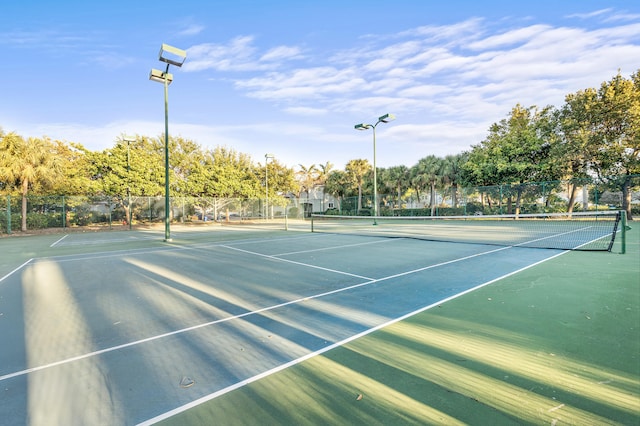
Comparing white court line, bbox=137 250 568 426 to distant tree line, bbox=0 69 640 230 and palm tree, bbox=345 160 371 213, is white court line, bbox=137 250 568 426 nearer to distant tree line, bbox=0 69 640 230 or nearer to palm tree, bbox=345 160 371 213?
distant tree line, bbox=0 69 640 230

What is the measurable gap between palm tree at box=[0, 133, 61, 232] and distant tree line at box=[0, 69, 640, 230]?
0.05 meters

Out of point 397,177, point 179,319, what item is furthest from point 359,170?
point 179,319

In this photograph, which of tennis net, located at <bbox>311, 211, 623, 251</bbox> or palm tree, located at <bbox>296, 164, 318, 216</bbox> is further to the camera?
palm tree, located at <bbox>296, 164, 318, 216</bbox>

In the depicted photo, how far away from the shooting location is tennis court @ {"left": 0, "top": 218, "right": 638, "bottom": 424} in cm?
245

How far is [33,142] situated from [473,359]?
27898 millimetres

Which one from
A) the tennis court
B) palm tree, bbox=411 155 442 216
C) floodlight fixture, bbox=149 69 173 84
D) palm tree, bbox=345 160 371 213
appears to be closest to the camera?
the tennis court

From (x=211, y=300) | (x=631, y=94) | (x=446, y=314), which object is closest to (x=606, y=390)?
(x=446, y=314)

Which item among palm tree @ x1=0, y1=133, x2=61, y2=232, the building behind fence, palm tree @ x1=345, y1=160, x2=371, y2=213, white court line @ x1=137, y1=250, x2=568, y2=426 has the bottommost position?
white court line @ x1=137, y1=250, x2=568, y2=426

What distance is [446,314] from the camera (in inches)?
170

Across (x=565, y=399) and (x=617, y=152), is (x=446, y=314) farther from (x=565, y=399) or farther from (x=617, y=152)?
(x=617, y=152)

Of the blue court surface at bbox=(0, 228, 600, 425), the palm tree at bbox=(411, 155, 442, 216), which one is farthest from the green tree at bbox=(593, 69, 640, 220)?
the blue court surface at bbox=(0, 228, 600, 425)

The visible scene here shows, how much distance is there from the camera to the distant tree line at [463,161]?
71.5 feet

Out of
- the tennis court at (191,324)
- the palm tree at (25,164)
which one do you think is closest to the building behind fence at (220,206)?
the palm tree at (25,164)

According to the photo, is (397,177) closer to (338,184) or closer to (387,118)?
(338,184)
